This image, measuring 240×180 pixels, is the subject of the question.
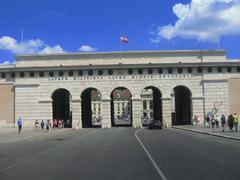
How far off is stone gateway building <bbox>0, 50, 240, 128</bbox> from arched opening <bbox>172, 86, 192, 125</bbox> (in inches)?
90.4

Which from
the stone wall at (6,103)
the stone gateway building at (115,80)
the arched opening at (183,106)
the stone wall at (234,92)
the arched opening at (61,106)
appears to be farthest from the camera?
the arched opening at (61,106)

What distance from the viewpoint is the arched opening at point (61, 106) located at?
6988 cm

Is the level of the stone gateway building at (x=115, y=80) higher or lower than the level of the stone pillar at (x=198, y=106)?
higher

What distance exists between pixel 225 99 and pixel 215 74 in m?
4.16

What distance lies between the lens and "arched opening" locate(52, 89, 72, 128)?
69.9m

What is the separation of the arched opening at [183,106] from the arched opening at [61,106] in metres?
19.5

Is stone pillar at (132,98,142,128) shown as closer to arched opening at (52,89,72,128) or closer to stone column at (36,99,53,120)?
arched opening at (52,89,72,128)

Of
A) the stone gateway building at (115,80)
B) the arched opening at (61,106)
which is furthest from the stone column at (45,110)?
the arched opening at (61,106)

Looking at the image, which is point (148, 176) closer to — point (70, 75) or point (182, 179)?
point (182, 179)

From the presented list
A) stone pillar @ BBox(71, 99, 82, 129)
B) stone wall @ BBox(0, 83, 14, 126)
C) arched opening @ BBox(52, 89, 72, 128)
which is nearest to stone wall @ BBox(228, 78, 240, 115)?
stone pillar @ BBox(71, 99, 82, 129)

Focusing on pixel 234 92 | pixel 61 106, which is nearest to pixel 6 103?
pixel 61 106

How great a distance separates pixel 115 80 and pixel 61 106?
1578cm

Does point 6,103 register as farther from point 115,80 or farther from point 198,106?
point 198,106

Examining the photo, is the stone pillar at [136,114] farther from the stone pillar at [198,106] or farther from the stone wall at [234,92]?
the stone wall at [234,92]
